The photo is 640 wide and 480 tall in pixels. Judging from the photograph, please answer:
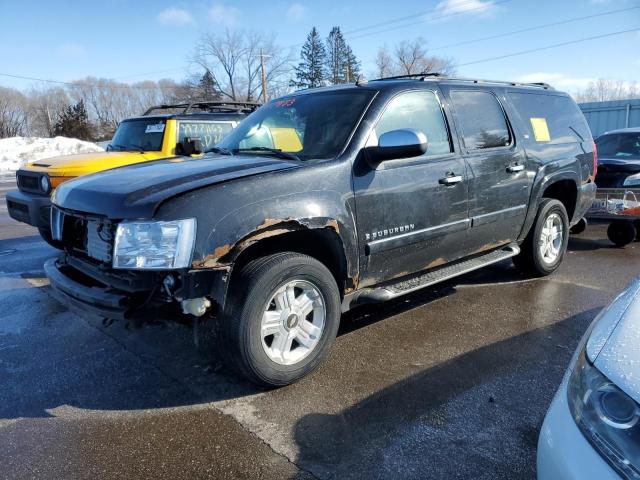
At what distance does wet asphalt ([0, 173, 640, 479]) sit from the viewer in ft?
8.04

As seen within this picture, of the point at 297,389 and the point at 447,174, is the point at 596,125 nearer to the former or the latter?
the point at 447,174

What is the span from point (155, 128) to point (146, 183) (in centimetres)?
481

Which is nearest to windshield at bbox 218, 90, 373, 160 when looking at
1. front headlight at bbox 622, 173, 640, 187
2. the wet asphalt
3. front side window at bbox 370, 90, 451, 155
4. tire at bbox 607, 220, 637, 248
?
front side window at bbox 370, 90, 451, 155

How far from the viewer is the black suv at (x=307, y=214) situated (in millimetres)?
2748

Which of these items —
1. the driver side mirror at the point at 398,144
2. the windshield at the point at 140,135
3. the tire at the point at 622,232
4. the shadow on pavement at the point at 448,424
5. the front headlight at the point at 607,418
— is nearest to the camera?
the front headlight at the point at 607,418

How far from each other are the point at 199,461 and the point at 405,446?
1.05m

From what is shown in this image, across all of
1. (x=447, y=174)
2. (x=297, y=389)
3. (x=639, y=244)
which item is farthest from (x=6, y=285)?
(x=639, y=244)

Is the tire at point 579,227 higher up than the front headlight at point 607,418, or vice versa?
Answer: the front headlight at point 607,418

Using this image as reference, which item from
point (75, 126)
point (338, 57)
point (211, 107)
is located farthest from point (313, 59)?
point (211, 107)

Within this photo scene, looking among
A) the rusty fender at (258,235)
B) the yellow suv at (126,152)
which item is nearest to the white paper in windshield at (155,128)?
the yellow suv at (126,152)

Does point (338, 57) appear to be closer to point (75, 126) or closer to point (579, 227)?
point (75, 126)

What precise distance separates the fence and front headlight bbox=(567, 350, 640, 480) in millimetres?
25183

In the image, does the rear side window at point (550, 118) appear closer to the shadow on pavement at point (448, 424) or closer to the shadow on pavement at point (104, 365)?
the shadow on pavement at point (104, 365)

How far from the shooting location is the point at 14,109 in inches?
2557
